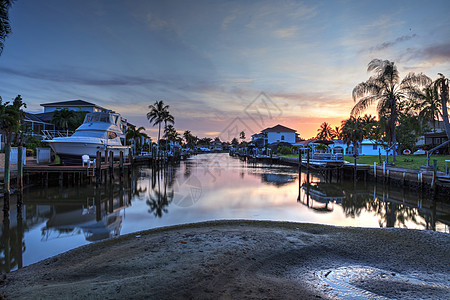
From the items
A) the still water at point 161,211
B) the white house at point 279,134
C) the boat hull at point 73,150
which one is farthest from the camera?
the white house at point 279,134

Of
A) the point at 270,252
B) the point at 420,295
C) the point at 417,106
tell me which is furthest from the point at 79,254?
the point at 417,106

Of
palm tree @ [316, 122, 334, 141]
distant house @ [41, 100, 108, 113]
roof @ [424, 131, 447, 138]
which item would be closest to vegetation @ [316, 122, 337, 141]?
palm tree @ [316, 122, 334, 141]

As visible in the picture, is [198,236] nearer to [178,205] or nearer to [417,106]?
[178,205]

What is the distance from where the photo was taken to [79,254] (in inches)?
294

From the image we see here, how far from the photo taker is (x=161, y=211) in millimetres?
14625

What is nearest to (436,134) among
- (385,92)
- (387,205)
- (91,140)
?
(385,92)

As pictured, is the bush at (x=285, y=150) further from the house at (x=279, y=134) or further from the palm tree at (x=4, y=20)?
the palm tree at (x=4, y=20)

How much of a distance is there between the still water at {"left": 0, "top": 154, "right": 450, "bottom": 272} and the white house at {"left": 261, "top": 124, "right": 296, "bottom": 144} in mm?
87579

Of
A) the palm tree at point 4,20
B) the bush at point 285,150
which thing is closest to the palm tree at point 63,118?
the palm tree at point 4,20

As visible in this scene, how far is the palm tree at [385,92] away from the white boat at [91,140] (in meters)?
26.8

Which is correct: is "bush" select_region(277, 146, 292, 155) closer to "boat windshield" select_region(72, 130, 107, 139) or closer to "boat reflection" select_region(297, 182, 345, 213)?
"boat reflection" select_region(297, 182, 345, 213)

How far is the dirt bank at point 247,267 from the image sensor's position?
4520mm

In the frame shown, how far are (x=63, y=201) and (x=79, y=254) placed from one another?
408 inches

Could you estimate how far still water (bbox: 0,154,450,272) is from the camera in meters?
9.73
